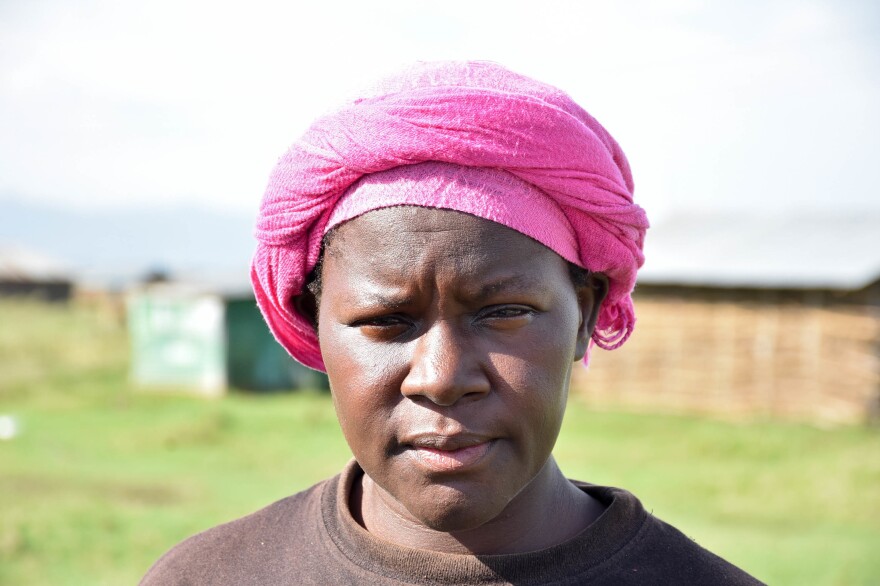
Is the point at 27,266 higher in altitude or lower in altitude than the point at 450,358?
lower

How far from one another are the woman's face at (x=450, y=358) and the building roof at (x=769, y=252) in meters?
14.1

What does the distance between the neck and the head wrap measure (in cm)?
50

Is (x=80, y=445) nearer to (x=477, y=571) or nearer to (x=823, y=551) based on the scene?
(x=823, y=551)

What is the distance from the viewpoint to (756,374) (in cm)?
1689

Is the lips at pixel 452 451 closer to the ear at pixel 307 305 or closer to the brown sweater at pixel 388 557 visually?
the brown sweater at pixel 388 557

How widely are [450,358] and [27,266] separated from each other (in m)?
54.3

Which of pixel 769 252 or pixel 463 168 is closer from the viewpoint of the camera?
pixel 463 168

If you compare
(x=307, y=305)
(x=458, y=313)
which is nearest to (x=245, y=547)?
(x=307, y=305)

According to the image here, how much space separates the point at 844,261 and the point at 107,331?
774 inches

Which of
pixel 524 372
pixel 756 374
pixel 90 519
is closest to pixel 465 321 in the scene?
pixel 524 372

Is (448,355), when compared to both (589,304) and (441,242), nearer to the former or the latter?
(441,242)

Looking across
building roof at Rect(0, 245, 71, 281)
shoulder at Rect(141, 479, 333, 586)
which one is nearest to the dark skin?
shoulder at Rect(141, 479, 333, 586)

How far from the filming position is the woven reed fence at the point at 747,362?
15953 mm

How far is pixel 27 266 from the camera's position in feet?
167
